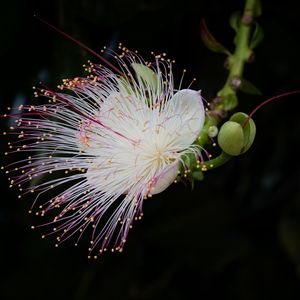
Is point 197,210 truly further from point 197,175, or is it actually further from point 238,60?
point 197,175

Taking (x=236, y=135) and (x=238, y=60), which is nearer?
(x=236, y=135)

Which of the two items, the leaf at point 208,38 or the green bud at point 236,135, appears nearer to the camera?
the green bud at point 236,135

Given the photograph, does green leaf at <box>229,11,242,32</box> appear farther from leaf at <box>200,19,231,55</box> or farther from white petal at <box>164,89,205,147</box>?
white petal at <box>164,89,205,147</box>

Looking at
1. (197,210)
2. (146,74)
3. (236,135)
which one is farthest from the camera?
(197,210)

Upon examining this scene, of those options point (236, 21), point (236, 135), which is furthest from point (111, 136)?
point (236, 21)

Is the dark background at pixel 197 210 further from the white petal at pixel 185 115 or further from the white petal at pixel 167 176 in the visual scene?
the white petal at pixel 167 176

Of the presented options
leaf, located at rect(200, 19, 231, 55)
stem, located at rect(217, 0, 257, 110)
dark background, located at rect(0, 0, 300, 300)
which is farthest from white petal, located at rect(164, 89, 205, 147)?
dark background, located at rect(0, 0, 300, 300)

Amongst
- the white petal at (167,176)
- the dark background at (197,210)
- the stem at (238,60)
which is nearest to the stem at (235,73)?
the stem at (238,60)
